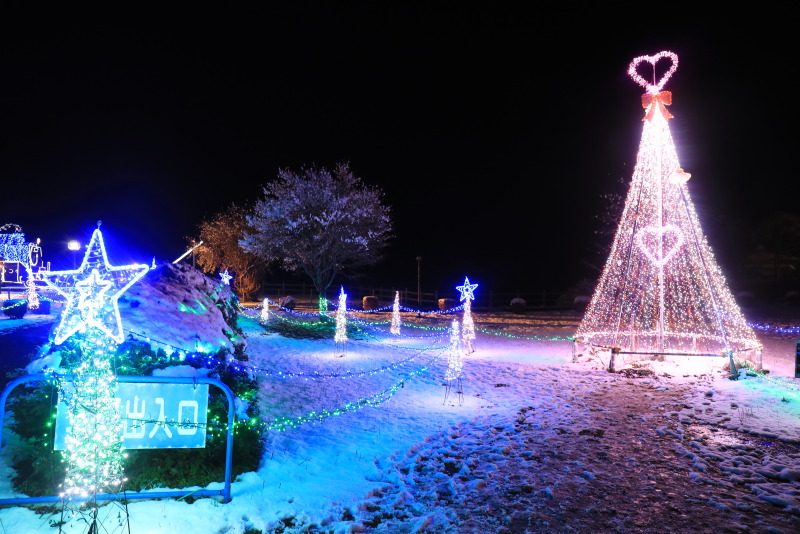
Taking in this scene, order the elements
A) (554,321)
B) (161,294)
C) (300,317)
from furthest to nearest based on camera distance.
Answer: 1. (554,321)
2. (300,317)
3. (161,294)

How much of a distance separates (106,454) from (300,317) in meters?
19.0

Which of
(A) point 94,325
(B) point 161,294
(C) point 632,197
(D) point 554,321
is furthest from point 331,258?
(A) point 94,325

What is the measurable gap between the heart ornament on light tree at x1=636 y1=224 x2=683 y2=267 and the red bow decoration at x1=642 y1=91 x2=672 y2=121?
2830mm

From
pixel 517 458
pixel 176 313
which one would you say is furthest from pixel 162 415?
pixel 517 458

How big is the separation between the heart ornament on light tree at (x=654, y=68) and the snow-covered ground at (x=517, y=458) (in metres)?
6.86

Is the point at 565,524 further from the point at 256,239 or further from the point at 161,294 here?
the point at 256,239

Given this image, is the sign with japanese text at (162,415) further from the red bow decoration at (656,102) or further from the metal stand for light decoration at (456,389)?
the red bow decoration at (656,102)

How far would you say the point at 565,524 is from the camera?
4.38 metres

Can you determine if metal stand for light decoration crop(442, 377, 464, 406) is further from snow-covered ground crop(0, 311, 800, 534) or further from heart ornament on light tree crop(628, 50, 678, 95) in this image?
heart ornament on light tree crop(628, 50, 678, 95)

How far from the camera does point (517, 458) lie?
603cm

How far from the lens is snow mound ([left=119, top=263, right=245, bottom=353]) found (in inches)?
224

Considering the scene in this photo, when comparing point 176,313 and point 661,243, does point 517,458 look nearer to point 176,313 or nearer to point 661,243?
point 176,313

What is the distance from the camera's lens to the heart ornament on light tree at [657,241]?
12.5 meters

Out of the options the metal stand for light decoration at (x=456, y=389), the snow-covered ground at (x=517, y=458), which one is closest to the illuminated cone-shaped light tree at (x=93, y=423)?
the snow-covered ground at (x=517, y=458)
